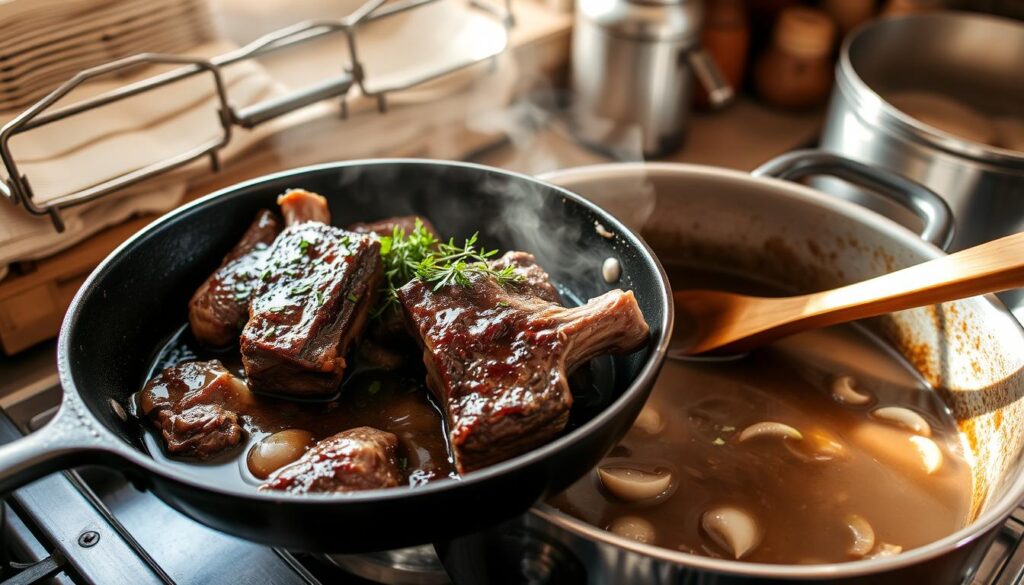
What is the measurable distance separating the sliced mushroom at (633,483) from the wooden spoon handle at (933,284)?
38 centimetres

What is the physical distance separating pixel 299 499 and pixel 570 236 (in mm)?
631

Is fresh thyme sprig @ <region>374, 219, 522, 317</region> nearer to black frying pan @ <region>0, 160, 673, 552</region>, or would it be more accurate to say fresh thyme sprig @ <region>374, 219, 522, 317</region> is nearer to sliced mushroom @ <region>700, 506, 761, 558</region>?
black frying pan @ <region>0, 160, 673, 552</region>

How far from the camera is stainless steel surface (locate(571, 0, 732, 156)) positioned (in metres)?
1.93

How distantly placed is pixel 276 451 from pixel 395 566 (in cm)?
26

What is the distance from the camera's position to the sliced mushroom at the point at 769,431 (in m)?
1.29

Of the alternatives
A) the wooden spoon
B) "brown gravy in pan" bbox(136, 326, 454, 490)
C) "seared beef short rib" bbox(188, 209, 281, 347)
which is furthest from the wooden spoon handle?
"seared beef short rib" bbox(188, 209, 281, 347)

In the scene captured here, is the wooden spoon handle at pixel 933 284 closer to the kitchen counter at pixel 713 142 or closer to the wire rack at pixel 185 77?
the kitchen counter at pixel 713 142

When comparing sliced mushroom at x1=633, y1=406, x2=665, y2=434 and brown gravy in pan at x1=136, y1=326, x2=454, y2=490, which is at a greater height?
brown gravy in pan at x1=136, y1=326, x2=454, y2=490

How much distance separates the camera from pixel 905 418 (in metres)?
1.34

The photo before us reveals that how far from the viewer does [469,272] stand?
3.61 ft

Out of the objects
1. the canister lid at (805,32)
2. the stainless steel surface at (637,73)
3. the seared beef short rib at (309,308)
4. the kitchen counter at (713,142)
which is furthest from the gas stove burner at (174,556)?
the canister lid at (805,32)

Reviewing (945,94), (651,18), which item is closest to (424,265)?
(651,18)

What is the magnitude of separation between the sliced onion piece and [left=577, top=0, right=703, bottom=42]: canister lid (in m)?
1.07

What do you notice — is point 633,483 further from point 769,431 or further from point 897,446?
point 897,446
